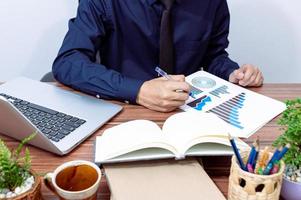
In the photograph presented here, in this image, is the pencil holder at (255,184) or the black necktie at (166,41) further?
the black necktie at (166,41)

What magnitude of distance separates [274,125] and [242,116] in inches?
3.3

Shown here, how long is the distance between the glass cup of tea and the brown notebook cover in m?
0.05

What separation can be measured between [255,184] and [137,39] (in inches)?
36.9

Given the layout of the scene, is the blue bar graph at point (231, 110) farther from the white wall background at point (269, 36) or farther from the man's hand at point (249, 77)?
the white wall background at point (269, 36)

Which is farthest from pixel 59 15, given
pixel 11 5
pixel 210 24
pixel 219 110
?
pixel 219 110

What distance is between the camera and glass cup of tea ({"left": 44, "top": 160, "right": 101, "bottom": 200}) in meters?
0.72

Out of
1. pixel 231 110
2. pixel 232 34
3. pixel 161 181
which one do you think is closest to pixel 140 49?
pixel 231 110

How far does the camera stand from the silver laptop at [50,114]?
902 mm

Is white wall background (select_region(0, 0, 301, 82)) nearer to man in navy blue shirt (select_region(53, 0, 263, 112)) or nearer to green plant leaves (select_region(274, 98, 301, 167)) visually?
man in navy blue shirt (select_region(53, 0, 263, 112))

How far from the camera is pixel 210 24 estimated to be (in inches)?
63.6

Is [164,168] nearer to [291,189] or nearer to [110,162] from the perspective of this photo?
[110,162]

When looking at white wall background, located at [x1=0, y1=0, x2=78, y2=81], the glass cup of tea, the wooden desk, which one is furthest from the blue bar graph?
white wall background, located at [x1=0, y1=0, x2=78, y2=81]

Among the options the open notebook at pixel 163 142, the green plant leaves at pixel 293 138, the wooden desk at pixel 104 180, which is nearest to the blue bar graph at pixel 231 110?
the wooden desk at pixel 104 180

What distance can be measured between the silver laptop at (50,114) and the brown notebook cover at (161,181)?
0.17 m
